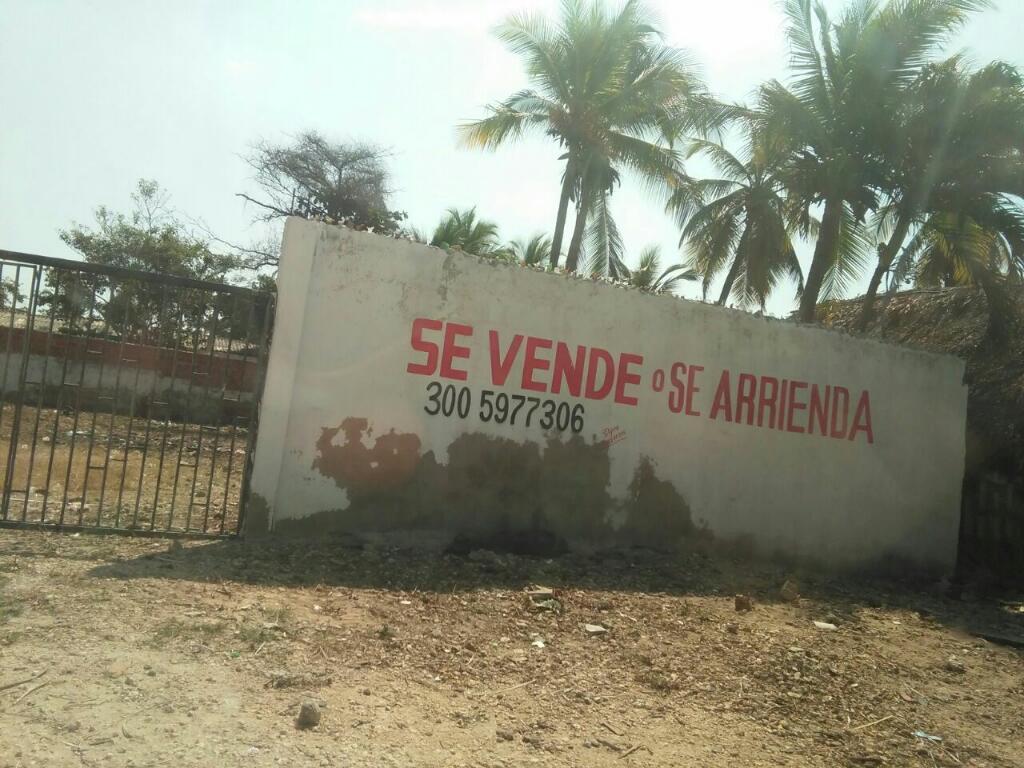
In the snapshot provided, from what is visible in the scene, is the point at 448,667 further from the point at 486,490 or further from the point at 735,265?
the point at 735,265

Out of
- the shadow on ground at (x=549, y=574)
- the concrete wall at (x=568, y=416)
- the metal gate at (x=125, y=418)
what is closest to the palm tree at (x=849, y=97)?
the concrete wall at (x=568, y=416)

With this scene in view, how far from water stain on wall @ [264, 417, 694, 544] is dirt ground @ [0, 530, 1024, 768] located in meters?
0.38

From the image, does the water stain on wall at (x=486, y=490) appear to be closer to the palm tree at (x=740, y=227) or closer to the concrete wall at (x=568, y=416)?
the concrete wall at (x=568, y=416)

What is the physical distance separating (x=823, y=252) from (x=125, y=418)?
11308mm

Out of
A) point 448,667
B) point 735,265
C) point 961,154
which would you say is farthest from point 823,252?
point 448,667

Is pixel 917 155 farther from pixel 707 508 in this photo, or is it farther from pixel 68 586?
pixel 68 586

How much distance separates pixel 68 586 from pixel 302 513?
184 centimetres

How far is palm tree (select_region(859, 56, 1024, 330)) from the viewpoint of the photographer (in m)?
9.75

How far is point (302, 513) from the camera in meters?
6.29

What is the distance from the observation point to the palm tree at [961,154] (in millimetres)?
9750

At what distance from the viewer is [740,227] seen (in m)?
15.5

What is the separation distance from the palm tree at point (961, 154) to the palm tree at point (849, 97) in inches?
10.9

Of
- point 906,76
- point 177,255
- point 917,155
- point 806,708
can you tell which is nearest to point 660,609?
point 806,708

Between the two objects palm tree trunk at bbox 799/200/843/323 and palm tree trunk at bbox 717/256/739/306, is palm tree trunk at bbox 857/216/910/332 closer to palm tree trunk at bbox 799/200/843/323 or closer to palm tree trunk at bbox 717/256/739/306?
palm tree trunk at bbox 799/200/843/323
